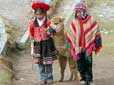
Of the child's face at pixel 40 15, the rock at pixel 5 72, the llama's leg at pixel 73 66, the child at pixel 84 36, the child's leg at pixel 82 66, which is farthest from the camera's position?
the rock at pixel 5 72

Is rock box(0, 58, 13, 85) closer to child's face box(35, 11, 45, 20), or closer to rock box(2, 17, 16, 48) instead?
rock box(2, 17, 16, 48)

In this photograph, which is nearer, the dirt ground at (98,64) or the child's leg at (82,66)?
Answer: the child's leg at (82,66)

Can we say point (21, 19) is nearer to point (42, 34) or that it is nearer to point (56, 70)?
point (56, 70)

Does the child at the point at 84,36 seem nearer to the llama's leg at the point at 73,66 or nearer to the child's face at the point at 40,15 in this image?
the llama's leg at the point at 73,66

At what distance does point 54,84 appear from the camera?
10.0 metres

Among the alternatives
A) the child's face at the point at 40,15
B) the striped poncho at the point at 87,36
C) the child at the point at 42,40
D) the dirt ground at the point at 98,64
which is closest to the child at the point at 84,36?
the striped poncho at the point at 87,36

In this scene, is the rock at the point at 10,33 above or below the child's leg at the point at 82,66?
below

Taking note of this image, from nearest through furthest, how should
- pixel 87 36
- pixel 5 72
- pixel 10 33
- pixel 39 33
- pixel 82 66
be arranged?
pixel 87 36 → pixel 82 66 → pixel 39 33 → pixel 5 72 → pixel 10 33

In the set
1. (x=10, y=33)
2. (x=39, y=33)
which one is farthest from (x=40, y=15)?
(x=10, y=33)

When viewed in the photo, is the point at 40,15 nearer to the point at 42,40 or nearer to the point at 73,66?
the point at 42,40

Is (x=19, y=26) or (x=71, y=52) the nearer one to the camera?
(x=71, y=52)

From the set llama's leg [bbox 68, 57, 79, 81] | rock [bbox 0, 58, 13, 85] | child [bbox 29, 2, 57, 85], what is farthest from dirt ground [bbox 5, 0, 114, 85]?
child [bbox 29, 2, 57, 85]

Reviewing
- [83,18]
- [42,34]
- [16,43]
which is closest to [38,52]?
[42,34]

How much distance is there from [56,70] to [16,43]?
2.18 meters
